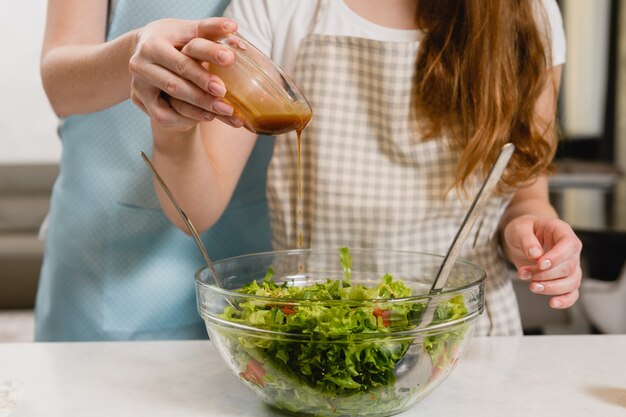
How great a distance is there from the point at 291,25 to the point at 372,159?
277 millimetres

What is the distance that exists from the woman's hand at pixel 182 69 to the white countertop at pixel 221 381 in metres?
0.33

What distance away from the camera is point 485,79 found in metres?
1.30

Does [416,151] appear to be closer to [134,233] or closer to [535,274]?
[535,274]

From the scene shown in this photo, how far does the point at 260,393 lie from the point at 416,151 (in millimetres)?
625

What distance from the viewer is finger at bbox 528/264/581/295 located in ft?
3.35

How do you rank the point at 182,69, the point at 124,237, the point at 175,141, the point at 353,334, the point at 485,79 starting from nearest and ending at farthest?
the point at 353,334, the point at 182,69, the point at 175,141, the point at 485,79, the point at 124,237

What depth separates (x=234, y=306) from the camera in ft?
2.75

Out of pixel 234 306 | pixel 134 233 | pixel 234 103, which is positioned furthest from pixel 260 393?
pixel 134 233

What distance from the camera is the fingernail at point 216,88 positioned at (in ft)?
2.85

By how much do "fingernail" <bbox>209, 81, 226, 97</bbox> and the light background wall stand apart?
4.40 metres

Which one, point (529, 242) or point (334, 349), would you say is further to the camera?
point (529, 242)

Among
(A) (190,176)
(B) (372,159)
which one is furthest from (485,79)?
(A) (190,176)

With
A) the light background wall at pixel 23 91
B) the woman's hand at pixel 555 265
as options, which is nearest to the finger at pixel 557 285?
the woman's hand at pixel 555 265

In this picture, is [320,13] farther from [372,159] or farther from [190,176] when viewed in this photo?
[190,176]
